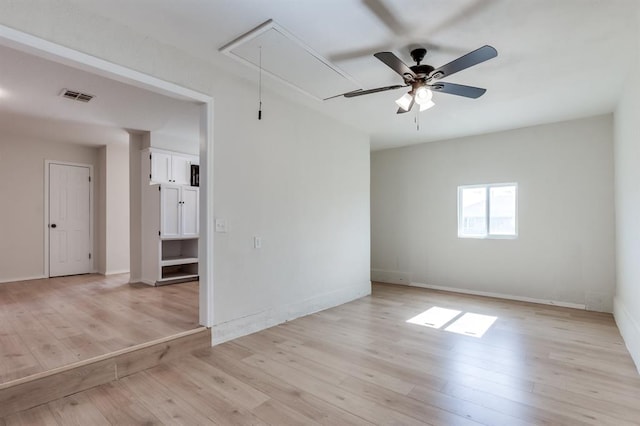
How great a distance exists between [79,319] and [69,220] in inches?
148

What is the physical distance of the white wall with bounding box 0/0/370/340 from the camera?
2.49 meters

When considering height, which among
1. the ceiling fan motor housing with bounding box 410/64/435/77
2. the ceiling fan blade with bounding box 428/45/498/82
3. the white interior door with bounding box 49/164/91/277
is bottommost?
the white interior door with bounding box 49/164/91/277

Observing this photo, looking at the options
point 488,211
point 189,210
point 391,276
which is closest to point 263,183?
point 189,210

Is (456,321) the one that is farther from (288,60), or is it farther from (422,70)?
(288,60)

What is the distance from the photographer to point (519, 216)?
516cm

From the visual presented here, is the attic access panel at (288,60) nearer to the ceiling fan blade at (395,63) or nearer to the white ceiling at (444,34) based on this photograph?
the white ceiling at (444,34)

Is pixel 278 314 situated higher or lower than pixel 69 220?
lower

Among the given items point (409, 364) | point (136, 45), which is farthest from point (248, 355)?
point (136, 45)

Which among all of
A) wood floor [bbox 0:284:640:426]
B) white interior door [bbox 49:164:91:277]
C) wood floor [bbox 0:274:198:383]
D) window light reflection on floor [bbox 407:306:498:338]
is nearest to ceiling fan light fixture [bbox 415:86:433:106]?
wood floor [bbox 0:284:640:426]

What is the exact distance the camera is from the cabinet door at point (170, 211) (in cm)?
535

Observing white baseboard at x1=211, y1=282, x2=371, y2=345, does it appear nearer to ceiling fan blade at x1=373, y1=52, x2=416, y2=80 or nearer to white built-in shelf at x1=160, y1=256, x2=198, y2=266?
white built-in shelf at x1=160, y1=256, x2=198, y2=266

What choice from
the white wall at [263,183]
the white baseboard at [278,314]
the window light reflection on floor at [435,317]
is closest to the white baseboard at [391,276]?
the white baseboard at [278,314]

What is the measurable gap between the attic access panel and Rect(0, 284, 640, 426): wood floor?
2.67m

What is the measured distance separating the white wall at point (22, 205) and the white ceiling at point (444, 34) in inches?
132
